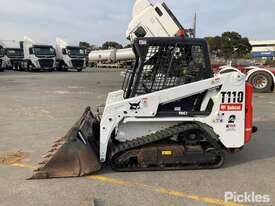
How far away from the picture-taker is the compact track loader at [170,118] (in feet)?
16.7

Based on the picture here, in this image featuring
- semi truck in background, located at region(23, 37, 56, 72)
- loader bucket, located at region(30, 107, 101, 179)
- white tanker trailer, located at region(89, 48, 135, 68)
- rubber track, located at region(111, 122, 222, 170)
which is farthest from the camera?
white tanker trailer, located at region(89, 48, 135, 68)

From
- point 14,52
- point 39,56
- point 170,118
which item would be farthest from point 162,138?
point 14,52

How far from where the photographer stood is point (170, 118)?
205 inches

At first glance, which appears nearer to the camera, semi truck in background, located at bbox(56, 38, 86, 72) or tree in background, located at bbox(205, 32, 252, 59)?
semi truck in background, located at bbox(56, 38, 86, 72)

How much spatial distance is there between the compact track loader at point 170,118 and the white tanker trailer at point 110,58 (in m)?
37.5

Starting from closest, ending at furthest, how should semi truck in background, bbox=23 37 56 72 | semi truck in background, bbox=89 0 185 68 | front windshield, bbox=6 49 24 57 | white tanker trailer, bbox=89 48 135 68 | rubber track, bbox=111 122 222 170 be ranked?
rubber track, bbox=111 122 222 170 < semi truck in background, bbox=89 0 185 68 < semi truck in background, bbox=23 37 56 72 < front windshield, bbox=6 49 24 57 < white tanker trailer, bbox=89 48 135 68

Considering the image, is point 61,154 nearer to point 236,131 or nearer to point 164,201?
point 164,201

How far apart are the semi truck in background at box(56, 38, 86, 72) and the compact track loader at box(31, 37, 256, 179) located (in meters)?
32.7

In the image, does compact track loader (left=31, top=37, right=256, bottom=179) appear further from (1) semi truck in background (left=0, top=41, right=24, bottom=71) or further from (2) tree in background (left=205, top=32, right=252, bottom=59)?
(2) tree in background (left=205, top=32, right=252, bottom=59)

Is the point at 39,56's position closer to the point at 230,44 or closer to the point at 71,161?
the point at 71,161

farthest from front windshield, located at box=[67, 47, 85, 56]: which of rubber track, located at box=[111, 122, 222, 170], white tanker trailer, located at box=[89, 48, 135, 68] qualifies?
rubber track, located at box=[111, 122, 222, 170]

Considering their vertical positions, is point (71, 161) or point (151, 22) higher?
point (151, 22)

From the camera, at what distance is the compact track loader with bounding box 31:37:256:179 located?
510 cm

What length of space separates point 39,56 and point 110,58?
14.1 metres
